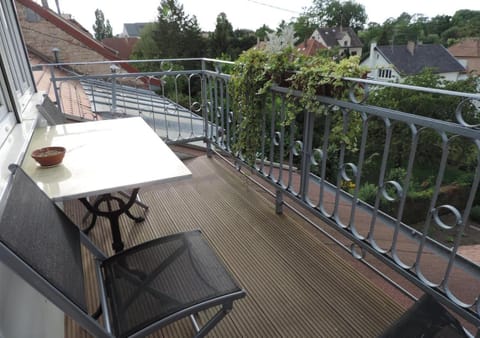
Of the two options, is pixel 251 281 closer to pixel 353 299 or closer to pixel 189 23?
pixel 353 299

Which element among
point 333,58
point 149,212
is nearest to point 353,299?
point 333,58

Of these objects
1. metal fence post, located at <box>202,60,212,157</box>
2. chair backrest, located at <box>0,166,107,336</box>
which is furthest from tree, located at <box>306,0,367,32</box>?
chair backrest, located at <box>0,166,107,336</box>

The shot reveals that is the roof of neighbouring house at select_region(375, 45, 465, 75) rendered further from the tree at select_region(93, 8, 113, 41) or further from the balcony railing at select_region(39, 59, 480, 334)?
the tree at select_region(93, 8, 113, 41)

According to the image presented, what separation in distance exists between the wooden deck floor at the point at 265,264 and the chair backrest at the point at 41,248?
2.05 ft

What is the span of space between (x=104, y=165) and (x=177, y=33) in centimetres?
2379

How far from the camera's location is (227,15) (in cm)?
2306

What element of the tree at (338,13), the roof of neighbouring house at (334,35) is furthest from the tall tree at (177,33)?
the tree at (338,13)

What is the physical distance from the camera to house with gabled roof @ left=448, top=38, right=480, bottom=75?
84.9ft

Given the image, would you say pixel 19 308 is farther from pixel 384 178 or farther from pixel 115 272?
pixel 384 178

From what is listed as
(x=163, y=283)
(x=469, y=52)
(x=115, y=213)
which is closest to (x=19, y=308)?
(x=163, y=283)

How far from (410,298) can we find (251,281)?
0.86 m

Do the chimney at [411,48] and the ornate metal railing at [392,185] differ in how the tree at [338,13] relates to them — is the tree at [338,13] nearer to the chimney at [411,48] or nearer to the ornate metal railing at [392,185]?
the chimney at [411,48]

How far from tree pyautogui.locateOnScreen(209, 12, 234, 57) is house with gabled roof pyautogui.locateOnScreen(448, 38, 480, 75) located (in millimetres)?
20007

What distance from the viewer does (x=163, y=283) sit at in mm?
1300
